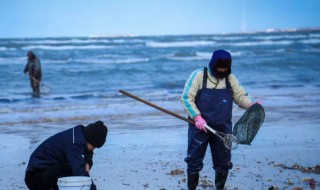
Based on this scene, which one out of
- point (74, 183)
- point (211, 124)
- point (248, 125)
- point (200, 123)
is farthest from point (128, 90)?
point (74, 183)

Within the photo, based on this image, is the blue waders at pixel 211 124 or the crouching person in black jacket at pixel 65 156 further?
the blue waders at pixel 211 124

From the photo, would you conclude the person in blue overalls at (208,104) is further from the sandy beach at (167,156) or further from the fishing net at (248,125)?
the sandy beach at (167,156)

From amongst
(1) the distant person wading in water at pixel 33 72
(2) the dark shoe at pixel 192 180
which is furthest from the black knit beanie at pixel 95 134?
(1) the distant person wading in water at pixel 33 72

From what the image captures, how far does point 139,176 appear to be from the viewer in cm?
766

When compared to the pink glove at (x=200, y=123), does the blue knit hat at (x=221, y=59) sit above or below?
above

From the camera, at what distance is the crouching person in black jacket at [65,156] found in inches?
219

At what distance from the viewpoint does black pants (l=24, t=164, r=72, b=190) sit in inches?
224

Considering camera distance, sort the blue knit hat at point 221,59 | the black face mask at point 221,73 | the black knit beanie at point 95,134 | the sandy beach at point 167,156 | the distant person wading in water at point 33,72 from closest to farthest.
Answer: the black knit beanie at point 95,134
the blue knit hat at point 221,59
the black face mask at point 221,73
the sandy beach at point 167,156
the distant person wading in water at point 33,72

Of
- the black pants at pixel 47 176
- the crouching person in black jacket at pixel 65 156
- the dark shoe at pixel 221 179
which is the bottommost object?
the dark shoe at pixel 221 179

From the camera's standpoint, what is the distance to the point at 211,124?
21.0 feet

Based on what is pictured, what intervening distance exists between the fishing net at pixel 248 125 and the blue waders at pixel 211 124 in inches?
8.6

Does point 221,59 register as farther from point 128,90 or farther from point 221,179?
point 128,90

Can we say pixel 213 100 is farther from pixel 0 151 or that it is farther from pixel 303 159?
pixel 0 151

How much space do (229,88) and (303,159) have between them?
8.35ft
